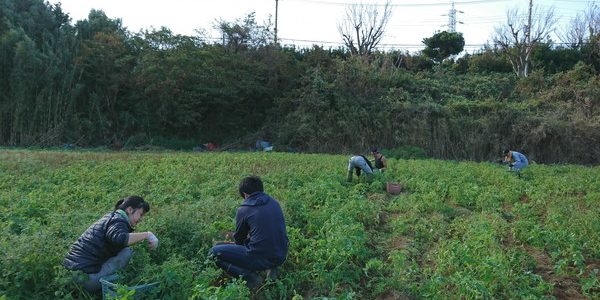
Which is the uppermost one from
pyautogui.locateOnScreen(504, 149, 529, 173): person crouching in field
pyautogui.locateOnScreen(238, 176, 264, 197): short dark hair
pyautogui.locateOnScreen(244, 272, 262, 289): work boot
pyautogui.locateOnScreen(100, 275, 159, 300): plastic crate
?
pyautogui.locateOnScreen(238, 176, 264, 197): short dark hair

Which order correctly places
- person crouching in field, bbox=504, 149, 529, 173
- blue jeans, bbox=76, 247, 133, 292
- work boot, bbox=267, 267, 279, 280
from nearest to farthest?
blue jeans, bbox=76, 247, 133, 292, work boot, bbox=267, 267, 279, 280, person crouching in field, bbox=504, 149, 529, 173

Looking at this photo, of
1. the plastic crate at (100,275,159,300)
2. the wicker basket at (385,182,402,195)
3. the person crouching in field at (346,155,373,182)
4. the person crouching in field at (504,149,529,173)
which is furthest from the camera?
the person crouching in field at (504,149,529,173)

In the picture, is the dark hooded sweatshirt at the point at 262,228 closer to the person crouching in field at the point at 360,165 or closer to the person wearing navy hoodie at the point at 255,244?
the person wearing navy hoodie at the point at 255,244

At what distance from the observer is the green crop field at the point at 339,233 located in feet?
15.6

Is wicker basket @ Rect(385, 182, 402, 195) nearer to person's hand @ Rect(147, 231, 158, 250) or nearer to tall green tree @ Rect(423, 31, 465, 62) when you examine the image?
person's hand @ Rect(147, 231, 158, 250)

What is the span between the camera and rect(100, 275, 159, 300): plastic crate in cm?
429

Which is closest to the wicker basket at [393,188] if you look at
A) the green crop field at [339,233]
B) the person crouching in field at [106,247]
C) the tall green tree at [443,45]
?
the green crop field at [339,233]

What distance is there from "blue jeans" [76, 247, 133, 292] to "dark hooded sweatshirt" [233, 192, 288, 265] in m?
1.19

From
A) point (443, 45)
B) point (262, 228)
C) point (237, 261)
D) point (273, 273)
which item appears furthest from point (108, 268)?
point (443, 45)

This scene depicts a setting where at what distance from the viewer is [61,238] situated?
524cm

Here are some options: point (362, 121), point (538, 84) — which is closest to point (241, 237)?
point (362, 121)

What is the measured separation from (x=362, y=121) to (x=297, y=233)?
16.2 meters

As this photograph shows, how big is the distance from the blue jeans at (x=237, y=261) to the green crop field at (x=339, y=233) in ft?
0.50

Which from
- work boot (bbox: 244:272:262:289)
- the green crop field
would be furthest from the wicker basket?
work boot (bbox: 244:272:262:289)
